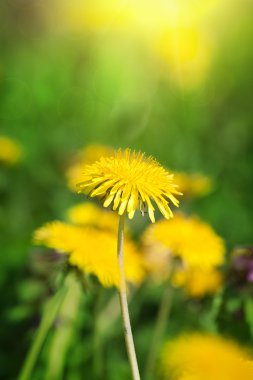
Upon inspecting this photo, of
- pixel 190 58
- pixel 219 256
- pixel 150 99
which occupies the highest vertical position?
pixel 190 58

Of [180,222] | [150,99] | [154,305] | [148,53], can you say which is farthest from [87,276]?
[148,53]

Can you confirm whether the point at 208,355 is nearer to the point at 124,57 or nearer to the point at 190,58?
the point at 190,58

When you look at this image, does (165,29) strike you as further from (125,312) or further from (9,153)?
(125,312)

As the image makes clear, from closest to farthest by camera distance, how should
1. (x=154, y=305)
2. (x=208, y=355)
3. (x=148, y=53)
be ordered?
(x=208, y=355) < (x=154, y=305) < (x=148, y=53)

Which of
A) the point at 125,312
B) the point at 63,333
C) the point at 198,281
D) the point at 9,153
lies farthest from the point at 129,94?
the point at 125,312

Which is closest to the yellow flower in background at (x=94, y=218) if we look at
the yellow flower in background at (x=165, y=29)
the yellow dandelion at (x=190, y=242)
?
the yellow dandelion at (x=190, y=242)

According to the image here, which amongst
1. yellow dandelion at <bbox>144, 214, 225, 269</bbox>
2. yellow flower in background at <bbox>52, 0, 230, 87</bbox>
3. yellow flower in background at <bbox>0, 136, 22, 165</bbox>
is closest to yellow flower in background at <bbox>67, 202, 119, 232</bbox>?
yellow dandelion at <bbox>144, 214, 225, 269</bbox>

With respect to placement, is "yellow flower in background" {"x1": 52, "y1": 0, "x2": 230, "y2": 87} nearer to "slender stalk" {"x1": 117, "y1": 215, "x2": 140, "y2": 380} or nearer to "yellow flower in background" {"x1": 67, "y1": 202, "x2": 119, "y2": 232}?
"yellow flower in background" {"x1": 67, "y1": 202, "x2": 119, "y2": 232}
